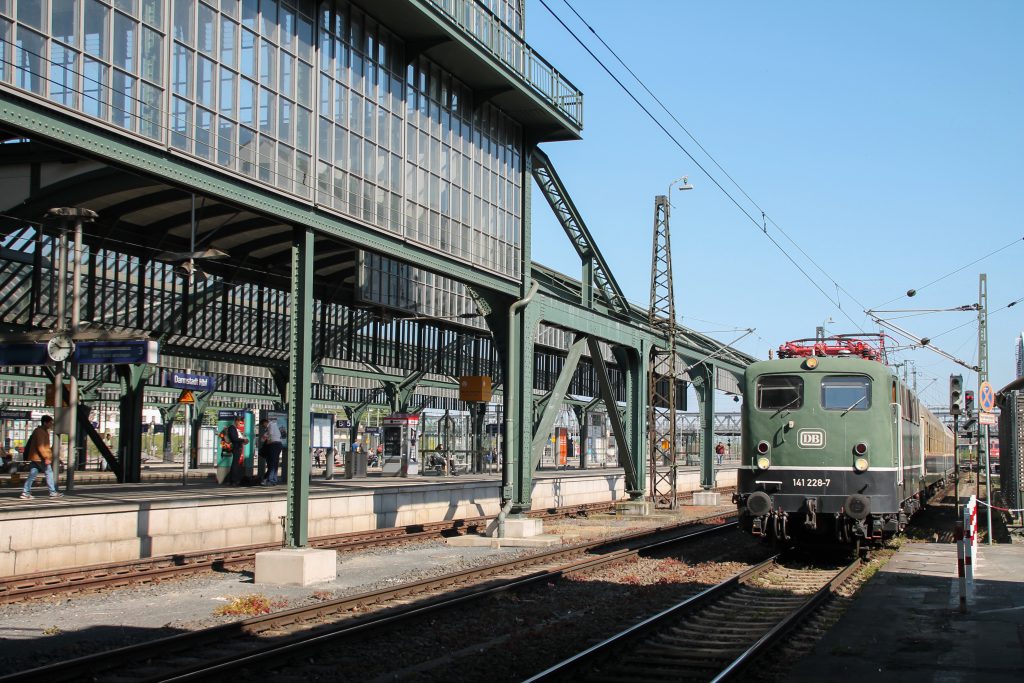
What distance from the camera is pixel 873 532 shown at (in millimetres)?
16359

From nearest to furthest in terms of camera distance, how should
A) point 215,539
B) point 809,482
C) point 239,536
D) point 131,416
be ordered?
point 809,482
point 215,539
point 239,536
point 131,416

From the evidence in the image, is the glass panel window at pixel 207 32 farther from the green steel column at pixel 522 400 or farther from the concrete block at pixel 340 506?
the green steel column at pixel 522 400

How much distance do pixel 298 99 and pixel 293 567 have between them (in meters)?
7.11

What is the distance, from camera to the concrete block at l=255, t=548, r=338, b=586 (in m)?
14.5

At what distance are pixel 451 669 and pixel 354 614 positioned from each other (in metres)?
3.11

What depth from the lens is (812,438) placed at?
1680cm

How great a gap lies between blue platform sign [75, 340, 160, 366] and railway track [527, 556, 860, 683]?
9.72 m

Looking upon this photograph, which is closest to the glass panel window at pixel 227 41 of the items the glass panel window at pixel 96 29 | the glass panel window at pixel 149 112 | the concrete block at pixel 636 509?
the glass panel window at pixel 149 112

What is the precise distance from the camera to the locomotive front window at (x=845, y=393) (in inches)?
660

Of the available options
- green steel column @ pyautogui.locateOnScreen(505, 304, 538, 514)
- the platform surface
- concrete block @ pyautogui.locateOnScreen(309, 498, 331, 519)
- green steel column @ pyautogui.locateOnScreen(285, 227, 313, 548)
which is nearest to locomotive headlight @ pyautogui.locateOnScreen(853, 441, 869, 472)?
the platform surface

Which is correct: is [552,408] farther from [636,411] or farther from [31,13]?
[31,13]

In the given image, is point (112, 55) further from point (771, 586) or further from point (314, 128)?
point (771, 586)

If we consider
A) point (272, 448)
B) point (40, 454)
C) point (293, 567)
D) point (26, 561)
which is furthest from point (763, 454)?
point (272, 448)

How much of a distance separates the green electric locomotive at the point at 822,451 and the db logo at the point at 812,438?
0.02 metres
